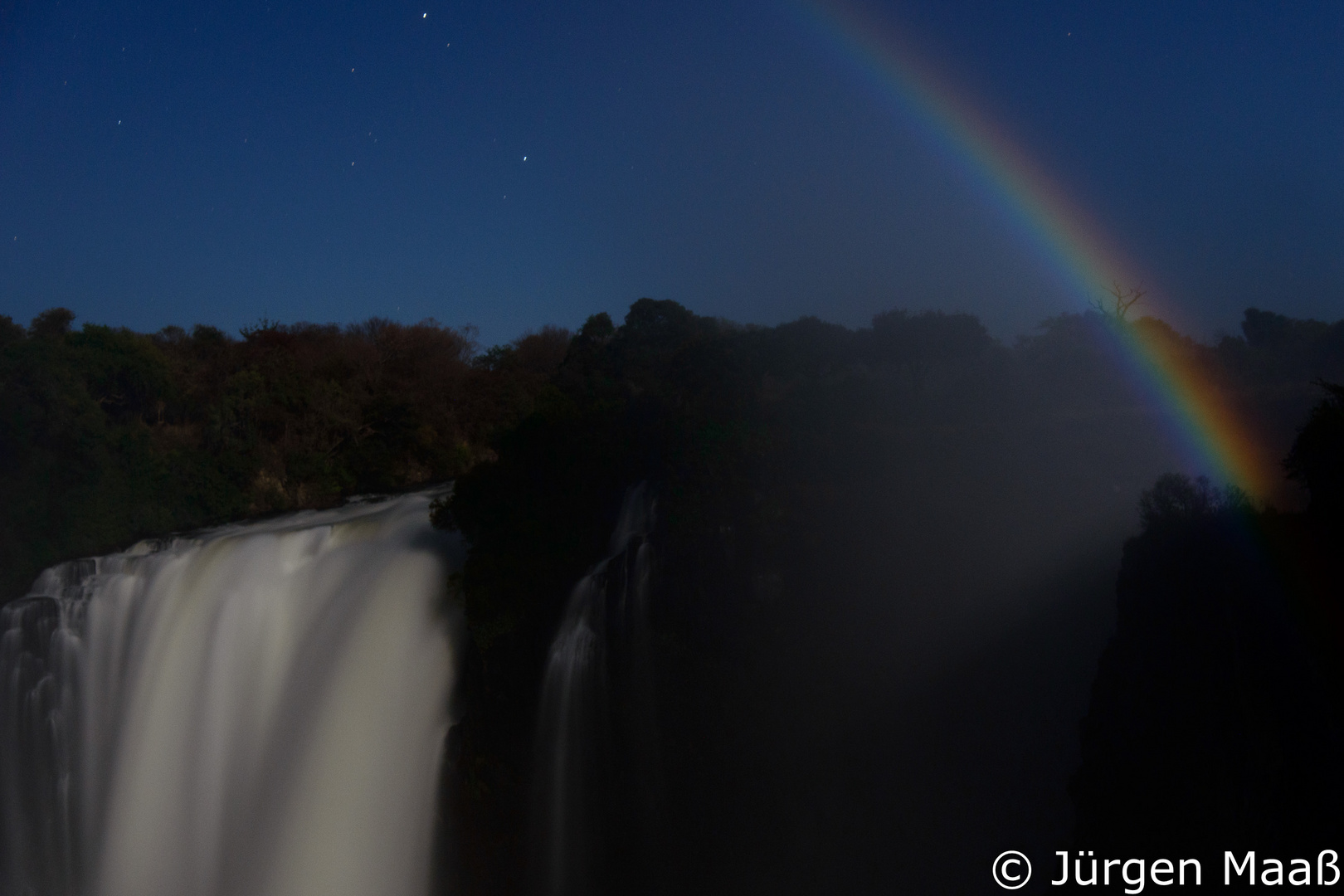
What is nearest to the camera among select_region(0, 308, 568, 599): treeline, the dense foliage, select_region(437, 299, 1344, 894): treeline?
the dense foliage

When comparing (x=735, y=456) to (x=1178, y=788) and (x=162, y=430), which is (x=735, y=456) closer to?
(x=1178, y=788)

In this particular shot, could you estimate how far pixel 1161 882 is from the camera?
23.6 feet

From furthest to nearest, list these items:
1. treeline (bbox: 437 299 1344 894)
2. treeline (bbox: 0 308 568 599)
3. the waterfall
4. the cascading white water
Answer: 1. treeline (bbox: 0 308 568 599)
2. the cascading white water
3. the waterfall
4. treeline (bbox: 437 299 1344 894)

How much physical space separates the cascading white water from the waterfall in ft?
8.29

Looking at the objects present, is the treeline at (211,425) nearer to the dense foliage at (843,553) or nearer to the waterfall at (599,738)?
the dense foliage at (843,553)

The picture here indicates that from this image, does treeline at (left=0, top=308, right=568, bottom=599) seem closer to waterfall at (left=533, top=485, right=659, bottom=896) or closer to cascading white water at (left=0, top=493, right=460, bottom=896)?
cascading white water at (left=0, top=493, right=460, bottom=896)

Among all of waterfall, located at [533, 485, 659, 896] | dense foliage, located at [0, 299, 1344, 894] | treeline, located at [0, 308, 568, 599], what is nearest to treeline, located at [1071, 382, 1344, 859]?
dense foliage, located at [0, 299, 1344, 894]

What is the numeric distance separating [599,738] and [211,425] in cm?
2008

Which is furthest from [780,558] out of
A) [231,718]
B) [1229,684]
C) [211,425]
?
[211,425]

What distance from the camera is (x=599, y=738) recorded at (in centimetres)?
1179

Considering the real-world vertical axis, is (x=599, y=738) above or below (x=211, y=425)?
below

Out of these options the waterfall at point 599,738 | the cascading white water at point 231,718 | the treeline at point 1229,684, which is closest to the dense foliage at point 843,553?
the treeline at point 1229,684

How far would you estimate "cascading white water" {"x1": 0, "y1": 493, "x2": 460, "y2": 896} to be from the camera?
13.2m

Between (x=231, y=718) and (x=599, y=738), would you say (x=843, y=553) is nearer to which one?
(x=599, y=738)
